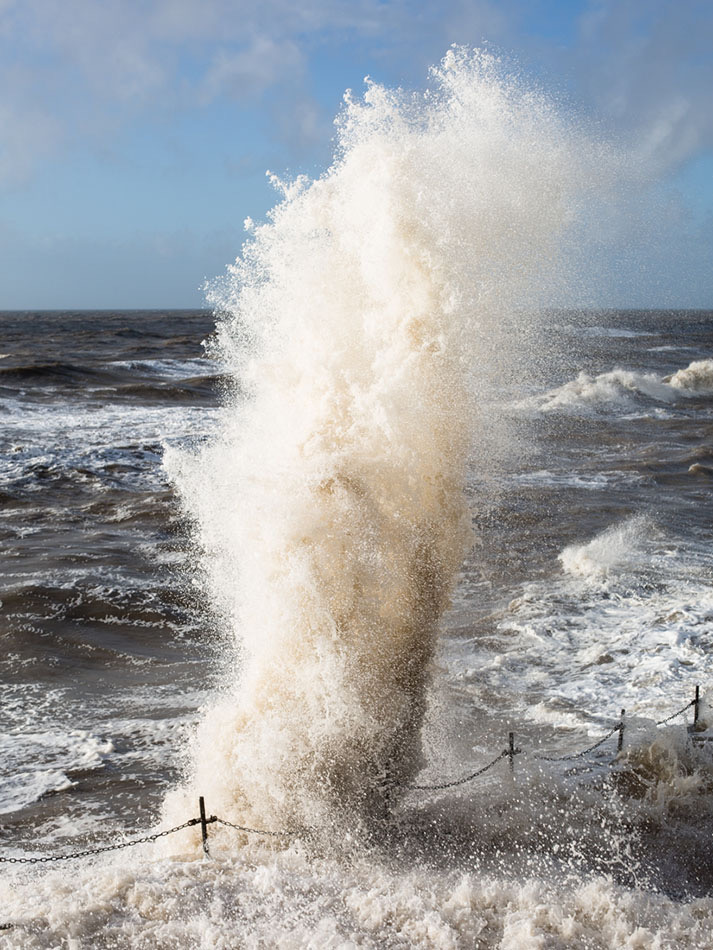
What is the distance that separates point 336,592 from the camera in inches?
278

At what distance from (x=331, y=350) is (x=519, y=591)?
5.23 metres

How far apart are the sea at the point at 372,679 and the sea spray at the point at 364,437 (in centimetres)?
2

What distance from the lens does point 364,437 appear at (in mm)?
7367

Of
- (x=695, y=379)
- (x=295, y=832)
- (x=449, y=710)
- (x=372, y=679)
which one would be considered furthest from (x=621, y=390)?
(x=295, y=832)

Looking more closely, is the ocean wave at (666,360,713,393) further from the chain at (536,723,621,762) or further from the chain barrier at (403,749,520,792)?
the chain barrier at (403,749,520,792)

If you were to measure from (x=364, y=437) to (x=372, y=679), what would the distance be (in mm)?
1958

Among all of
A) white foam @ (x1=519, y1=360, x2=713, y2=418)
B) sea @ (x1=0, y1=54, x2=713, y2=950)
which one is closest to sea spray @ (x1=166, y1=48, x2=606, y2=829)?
sea @ (x1=0, y1=54, x2=713, y2=950)

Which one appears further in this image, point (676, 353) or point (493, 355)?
point (676, 353)

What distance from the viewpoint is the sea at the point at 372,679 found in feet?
18.0

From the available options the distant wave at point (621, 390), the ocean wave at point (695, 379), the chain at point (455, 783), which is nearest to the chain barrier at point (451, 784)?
the chain at point (455, 783)

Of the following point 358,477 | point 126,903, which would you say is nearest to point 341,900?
point 126,903

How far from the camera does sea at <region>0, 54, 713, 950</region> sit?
5.47 meters

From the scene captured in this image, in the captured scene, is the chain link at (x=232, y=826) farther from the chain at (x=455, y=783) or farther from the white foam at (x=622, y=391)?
the white foam at (x=622, y=391)

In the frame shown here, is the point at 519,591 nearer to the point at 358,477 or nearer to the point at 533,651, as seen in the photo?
the point at 533,651
